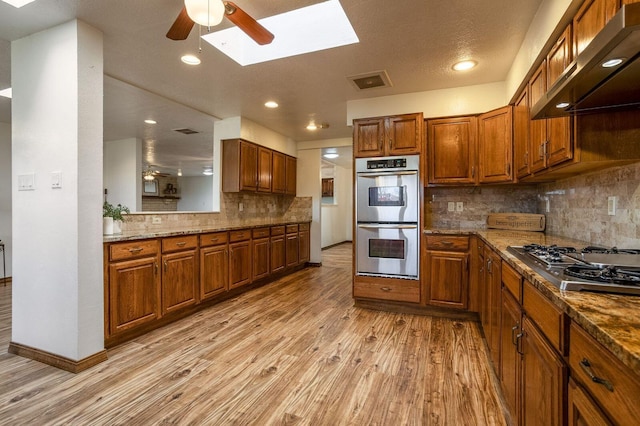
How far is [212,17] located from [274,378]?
2216 mm

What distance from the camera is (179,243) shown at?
10.3 feet

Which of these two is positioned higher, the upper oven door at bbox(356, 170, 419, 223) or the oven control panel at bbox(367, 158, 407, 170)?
the oven control panel at bbox(367, 158, 407, 170)

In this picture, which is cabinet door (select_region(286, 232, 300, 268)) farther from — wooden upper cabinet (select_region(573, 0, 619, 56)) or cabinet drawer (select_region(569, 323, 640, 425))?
cabinet drawer (select_region(569, 323, 640, 425))

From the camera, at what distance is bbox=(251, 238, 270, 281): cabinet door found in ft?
14.6

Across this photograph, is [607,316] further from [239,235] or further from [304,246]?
→ [304,246]

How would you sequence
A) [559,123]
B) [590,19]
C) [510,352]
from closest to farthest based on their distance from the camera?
[590,19] → [510,352] → [559,123]

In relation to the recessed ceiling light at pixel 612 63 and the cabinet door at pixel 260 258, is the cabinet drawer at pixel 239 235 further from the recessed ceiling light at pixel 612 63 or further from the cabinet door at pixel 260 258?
the recessed ceiling light at pixel 612 63

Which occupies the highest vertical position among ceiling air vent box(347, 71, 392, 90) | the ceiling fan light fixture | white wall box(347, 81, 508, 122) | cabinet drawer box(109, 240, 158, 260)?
ceiling air vent box(347, 71, 392, 90)

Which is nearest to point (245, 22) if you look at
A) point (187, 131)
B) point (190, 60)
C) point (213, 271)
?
point (190, 60)

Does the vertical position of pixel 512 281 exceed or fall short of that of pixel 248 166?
it falls short

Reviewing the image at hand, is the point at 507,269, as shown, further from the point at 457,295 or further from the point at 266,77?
the point at 266,77

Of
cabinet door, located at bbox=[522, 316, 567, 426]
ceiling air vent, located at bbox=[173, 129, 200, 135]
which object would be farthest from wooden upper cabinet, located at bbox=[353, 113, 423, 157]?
ceiling air vent, located at bbox=[173, 129, 200, 135]

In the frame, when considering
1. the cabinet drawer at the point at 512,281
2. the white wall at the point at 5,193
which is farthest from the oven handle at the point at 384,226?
the white wall at the point at 5,193

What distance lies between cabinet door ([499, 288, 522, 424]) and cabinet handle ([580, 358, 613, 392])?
2.13ft
